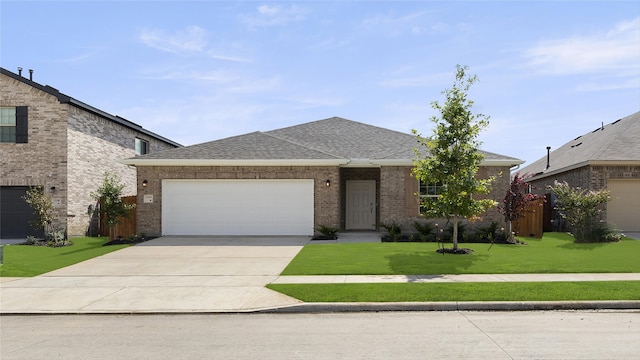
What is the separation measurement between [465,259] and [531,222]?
799 cm

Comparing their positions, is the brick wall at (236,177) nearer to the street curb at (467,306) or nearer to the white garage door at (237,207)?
the white garage door at (237,207)

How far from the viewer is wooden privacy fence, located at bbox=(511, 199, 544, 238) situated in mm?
19047

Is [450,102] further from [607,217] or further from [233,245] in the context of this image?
[607,217]

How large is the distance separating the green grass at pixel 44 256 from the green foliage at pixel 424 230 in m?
11.1

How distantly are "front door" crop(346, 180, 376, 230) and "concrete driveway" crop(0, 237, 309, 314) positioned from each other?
5.89 meters

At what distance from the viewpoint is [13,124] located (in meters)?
19.5

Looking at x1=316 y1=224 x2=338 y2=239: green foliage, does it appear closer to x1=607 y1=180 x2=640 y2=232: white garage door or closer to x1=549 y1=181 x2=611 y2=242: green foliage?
x1=549 y1=181 x2=611 y2=242: green foliage

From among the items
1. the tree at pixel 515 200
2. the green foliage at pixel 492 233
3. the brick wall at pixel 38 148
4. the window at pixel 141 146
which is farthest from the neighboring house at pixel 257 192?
the window at pixel 141 146

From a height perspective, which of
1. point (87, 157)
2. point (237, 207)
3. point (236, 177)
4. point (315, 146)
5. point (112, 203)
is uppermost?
point (315, 146)

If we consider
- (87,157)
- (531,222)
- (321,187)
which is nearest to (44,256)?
(87,157)

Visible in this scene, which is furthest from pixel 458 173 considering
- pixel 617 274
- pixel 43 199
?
pixel 43 199

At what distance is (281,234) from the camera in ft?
61.9

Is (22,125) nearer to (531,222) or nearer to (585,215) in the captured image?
(531,222)

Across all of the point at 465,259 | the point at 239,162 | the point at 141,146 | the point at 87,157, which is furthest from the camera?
the point at 141,146
